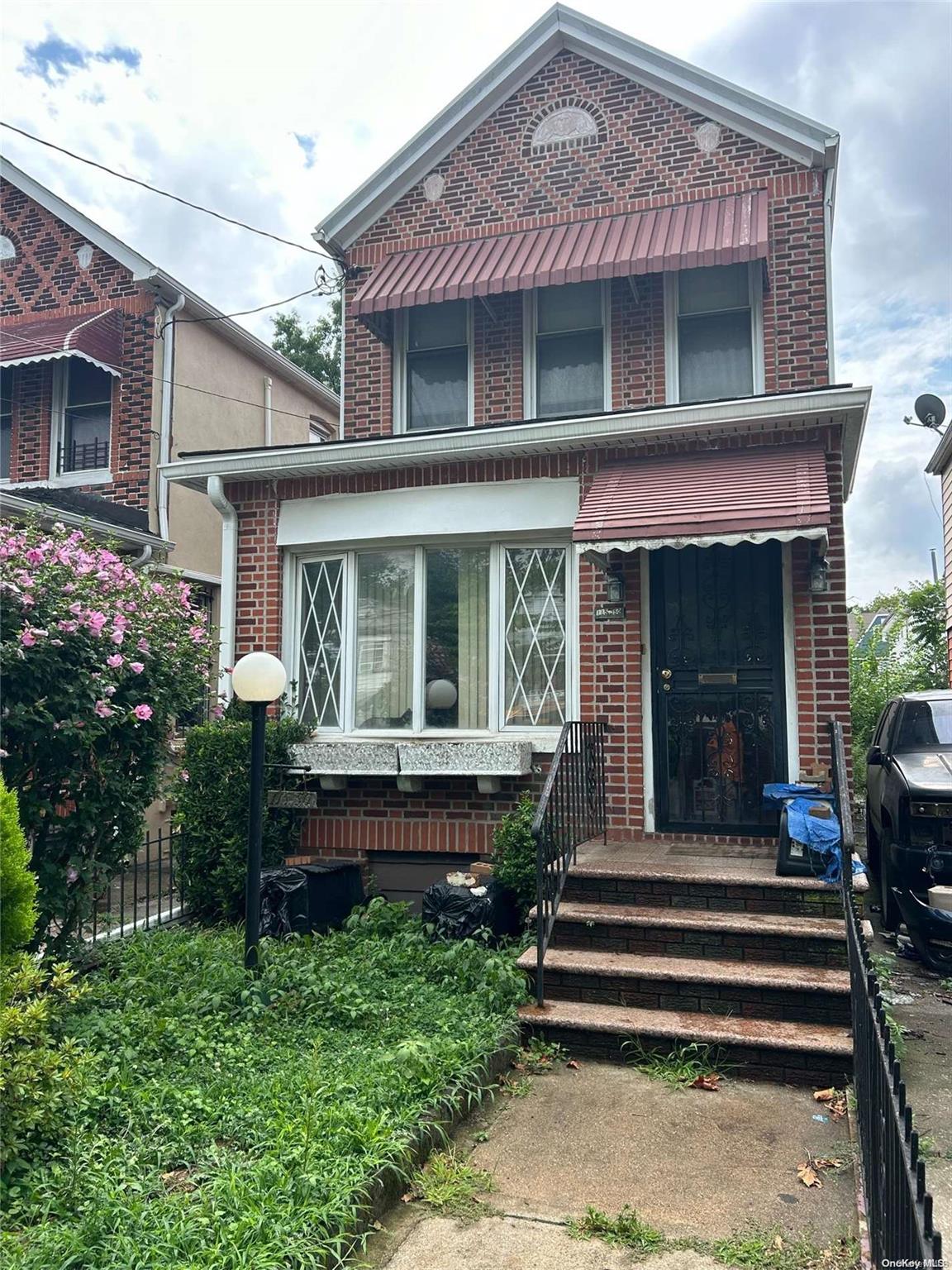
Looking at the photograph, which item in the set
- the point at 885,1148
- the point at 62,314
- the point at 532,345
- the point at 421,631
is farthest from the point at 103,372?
the point at 885,1148

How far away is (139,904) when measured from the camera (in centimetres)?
754

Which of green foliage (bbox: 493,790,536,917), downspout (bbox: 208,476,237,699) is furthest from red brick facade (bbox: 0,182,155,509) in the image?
green foliage (bbox: 493,790,536,917)

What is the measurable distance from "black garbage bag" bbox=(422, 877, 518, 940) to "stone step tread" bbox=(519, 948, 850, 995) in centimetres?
76

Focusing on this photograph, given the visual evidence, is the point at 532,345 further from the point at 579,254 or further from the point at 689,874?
the point at 689,874

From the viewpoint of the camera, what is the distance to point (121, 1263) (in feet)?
8.54

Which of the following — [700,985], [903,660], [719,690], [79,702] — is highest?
[903,660]

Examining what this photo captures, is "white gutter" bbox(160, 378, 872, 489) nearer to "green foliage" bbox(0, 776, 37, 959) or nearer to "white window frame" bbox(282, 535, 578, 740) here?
"white window frame" bbox(282, 535, 578, 740)

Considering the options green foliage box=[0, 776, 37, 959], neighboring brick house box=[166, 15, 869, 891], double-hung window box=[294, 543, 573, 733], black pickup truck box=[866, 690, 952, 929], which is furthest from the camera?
double-hung window box=[294, 543, 573, 733]

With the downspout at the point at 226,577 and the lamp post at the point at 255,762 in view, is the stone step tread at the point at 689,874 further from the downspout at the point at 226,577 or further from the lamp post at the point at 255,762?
the downspout at the point at 226,577

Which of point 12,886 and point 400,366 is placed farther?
point 400,366

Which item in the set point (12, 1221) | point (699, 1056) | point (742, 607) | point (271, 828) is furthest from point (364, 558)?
point (12, 1221)

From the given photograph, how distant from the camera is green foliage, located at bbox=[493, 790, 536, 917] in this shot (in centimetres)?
614

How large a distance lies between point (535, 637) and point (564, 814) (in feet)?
6.42

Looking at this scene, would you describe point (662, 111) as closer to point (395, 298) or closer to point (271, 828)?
point (395, 298)
